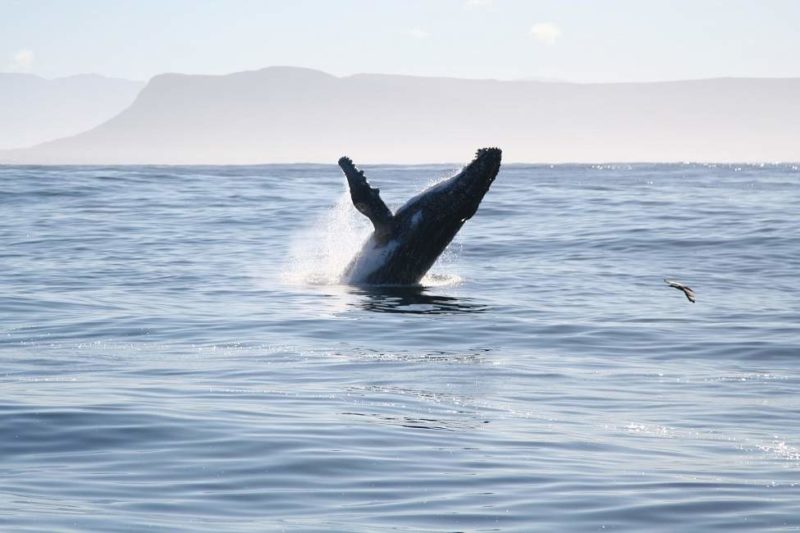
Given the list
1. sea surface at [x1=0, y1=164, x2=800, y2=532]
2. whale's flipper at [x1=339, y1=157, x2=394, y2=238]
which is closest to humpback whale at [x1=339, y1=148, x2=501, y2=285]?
whale's flipper at [x1=339, y1=157, x2=394, y2=238]

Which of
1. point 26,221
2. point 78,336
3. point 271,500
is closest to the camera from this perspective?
point 271,500

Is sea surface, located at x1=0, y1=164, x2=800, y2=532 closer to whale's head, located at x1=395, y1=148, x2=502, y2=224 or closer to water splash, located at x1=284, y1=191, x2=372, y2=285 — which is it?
water splash, located at x1=284, y1=191, x2=372, y2=285

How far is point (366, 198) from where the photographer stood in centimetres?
2066

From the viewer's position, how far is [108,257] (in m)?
29.5

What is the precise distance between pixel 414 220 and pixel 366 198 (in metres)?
1.03

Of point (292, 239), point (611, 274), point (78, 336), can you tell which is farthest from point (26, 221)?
point (78, 336)

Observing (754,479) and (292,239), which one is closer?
(754,479)

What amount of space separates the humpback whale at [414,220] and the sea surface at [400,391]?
1.81 feet

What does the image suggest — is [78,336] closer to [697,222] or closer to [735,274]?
[735,274]

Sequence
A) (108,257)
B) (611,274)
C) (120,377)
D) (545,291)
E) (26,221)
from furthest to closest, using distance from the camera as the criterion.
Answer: (26,221), (108,257), (611,274), (545,291), (120,377)

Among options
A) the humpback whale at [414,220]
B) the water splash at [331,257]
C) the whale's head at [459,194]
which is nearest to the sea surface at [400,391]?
the water splash at [331,257]

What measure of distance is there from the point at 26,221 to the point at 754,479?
104ft

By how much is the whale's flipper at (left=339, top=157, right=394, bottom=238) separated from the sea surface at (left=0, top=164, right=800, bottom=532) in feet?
3.82

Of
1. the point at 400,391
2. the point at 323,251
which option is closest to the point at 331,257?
the point at 323,251
